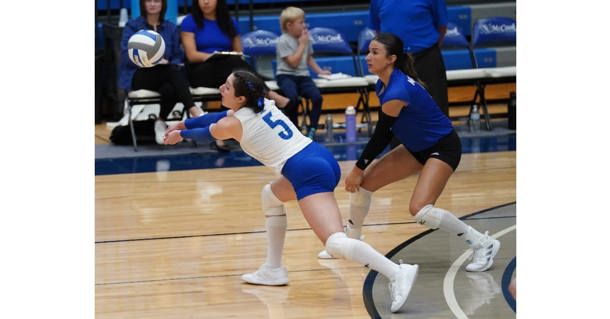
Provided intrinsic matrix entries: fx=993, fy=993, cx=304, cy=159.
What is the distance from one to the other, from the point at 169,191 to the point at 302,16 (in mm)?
3029

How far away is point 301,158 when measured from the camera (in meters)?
4.64

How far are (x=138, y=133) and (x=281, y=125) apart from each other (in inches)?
235

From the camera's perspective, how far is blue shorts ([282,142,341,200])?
4594mm

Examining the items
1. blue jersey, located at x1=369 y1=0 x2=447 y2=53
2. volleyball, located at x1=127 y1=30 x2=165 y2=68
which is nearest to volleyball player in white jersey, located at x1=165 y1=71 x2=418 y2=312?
volleyball, located at x1=127 y1=30 x2=165 y2=68

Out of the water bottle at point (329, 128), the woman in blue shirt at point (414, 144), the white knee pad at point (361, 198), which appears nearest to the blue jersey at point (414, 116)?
the woman in blue shirt at point (414, 144)

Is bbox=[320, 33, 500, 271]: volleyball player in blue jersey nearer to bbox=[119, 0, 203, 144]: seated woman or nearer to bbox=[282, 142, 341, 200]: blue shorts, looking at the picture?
bbox=[282, 142, 341, 200]: blue shorts

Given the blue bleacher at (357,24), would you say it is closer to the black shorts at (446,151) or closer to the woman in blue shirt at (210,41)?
the woman in blue shirt at (210,41)

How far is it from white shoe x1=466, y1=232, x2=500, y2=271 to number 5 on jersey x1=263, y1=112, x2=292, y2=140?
1191 mm

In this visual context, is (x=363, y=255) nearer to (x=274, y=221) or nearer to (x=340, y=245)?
(x=340, y=245)

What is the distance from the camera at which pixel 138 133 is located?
10453 millimetres

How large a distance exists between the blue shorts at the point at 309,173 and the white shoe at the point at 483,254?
937mm

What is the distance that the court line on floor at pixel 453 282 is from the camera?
4355mm
